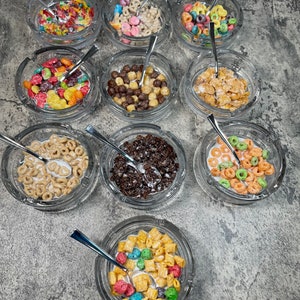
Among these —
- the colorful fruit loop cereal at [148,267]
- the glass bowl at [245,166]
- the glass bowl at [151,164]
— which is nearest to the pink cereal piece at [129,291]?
the colorful fruit loop cereal at [148,267]

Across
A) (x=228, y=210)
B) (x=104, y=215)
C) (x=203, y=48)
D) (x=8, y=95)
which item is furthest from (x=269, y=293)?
(x=8, y=95)

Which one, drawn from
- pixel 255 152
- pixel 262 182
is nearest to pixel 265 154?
pixel 255 152

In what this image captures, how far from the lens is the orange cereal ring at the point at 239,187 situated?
74.5 inches

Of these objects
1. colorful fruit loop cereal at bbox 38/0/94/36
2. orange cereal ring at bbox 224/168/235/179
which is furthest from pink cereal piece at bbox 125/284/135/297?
colorful fruit loop cereal at bbox 38/0/94/36

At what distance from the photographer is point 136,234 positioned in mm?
1880

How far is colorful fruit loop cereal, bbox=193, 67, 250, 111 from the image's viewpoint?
2107 mm

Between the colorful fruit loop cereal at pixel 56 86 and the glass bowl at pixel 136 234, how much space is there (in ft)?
2.40

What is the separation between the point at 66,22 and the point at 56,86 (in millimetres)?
446

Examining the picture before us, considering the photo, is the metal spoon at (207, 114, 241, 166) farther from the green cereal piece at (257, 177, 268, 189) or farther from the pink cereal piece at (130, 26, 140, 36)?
the pink cereal piece at (130, 26, 140, 36)

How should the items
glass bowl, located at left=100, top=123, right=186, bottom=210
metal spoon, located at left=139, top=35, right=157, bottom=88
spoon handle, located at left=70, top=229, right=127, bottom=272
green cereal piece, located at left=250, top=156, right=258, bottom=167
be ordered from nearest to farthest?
spoon handle, located at left=70, top=229, right=127, bottom=272, glass bowl, located at left=100, top=123, right=186, bottom=210, green cereal piece, located at left=250, top=156, right=258, bottom=167, metal spoon, located at left=139, top=35, right=157, bottom=88

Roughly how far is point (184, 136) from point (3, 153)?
3.11ft

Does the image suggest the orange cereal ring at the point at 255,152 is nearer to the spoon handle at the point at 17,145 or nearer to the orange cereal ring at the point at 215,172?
the orange cereal ring at the point at 215,172

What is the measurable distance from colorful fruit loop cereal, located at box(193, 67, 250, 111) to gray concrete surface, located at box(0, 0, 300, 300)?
115 millimetres

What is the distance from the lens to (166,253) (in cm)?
178
